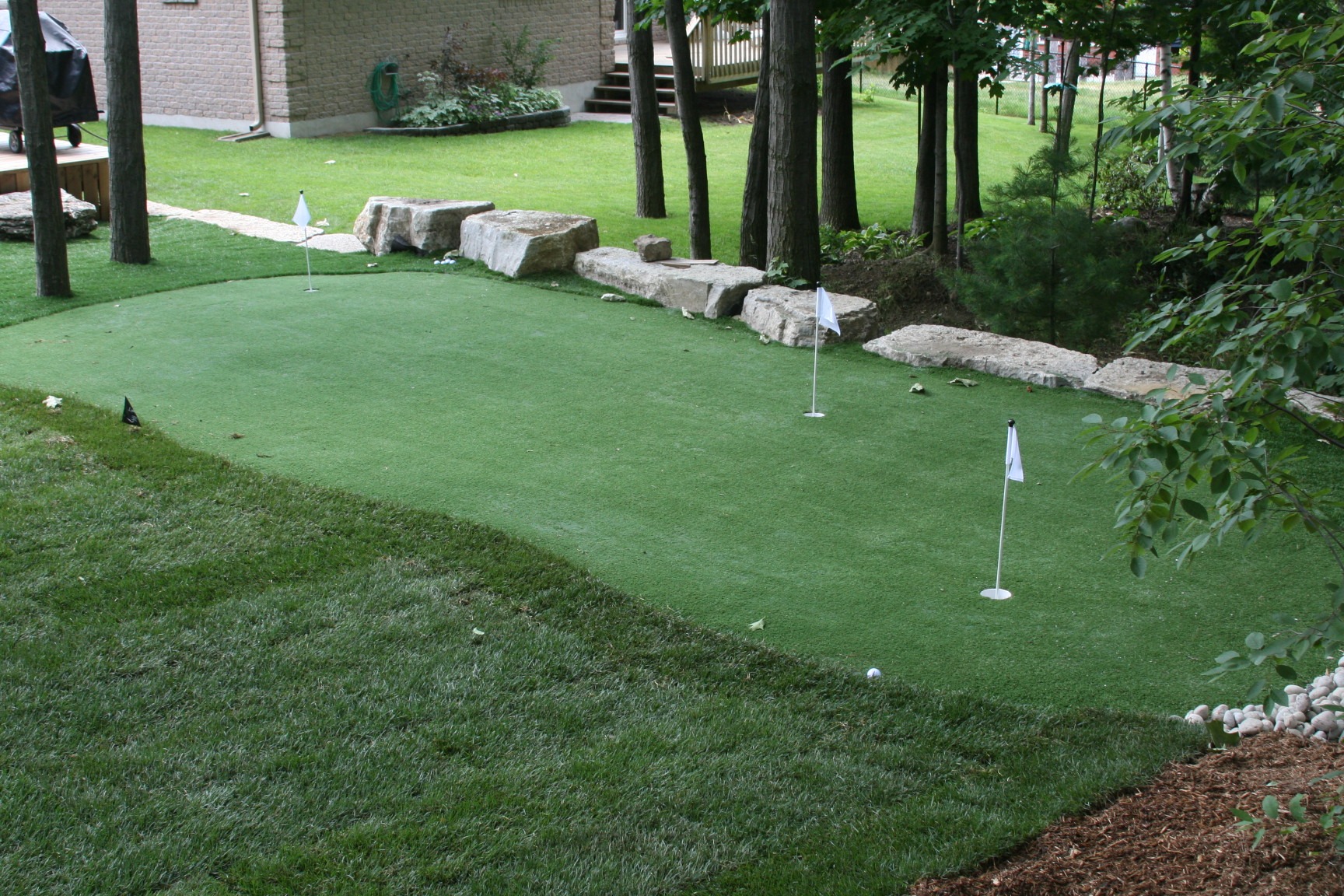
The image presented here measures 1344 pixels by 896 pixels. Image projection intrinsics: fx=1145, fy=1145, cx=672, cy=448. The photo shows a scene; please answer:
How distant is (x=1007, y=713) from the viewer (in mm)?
3361

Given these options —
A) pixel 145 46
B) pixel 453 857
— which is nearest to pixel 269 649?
pixel 453 857

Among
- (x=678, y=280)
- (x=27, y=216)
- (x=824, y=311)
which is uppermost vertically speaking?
(x=27, y=216)

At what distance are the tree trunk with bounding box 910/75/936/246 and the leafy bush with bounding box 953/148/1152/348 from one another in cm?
315

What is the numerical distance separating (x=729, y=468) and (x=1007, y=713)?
2.16 meters

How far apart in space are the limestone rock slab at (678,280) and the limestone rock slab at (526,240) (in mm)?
208

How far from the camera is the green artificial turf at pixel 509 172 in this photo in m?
12.2

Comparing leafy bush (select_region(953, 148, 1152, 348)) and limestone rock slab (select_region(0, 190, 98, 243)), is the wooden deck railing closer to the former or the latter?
limestone rock slab (select_region(0, 190, 98, 243))

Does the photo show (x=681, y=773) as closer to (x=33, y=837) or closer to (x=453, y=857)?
(x=453, y=857)

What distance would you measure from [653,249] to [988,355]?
3007 millimetres

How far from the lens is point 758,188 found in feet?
31.9

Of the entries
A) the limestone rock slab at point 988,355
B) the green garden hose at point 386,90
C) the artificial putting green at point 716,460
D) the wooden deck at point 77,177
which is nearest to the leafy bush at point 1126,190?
the limestone rock slab at point 988,355

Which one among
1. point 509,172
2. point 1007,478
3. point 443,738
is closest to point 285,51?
point 509,172

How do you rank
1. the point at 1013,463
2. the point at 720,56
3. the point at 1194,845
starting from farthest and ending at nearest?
the point at 720,56 → the point at 1013,463 → the point at 1194,845

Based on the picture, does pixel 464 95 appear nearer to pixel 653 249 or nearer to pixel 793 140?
pixel 653 249
